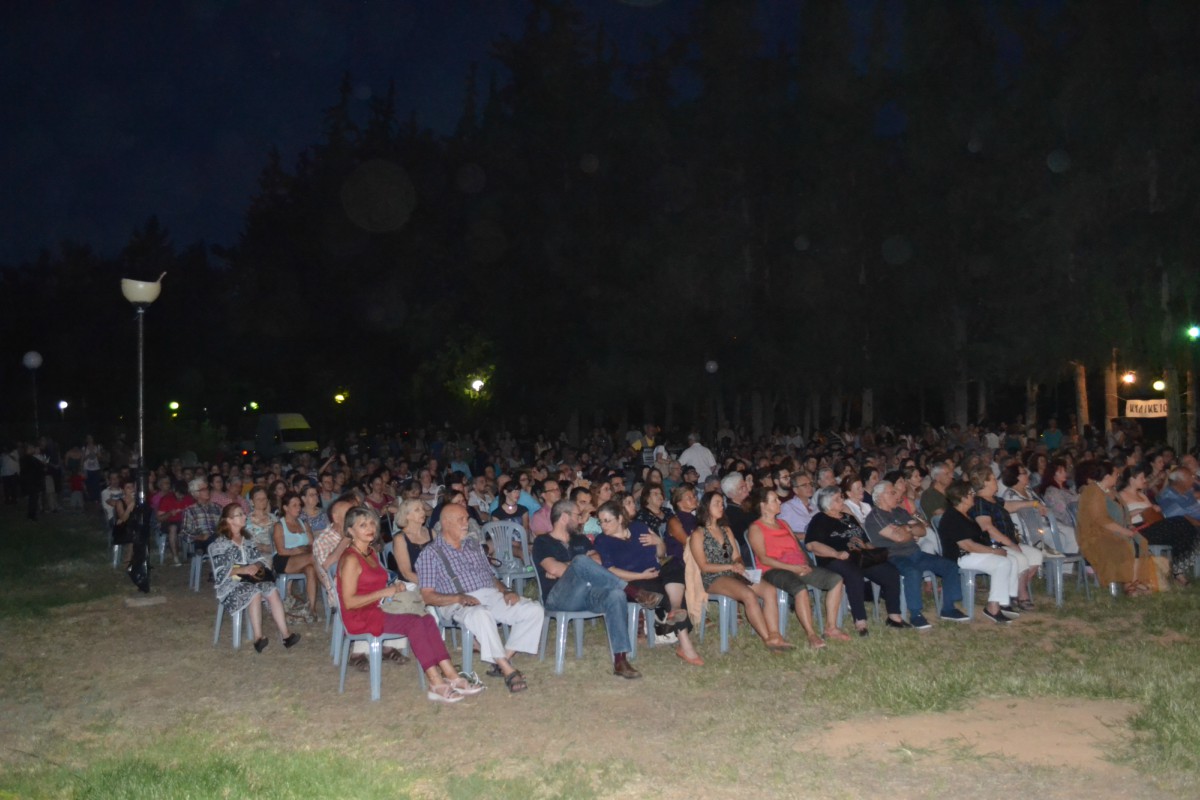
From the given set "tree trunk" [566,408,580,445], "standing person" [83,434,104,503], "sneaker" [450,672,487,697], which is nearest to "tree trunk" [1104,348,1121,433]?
"tree trunk" [566,408,580,445]

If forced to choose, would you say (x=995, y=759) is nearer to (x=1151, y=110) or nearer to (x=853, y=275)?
(x=1151, y=110)

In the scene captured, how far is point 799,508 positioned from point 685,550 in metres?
2.19

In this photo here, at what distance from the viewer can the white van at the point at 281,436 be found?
1307 inches

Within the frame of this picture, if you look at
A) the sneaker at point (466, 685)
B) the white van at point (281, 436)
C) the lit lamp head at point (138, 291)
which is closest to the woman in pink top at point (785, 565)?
the sneaker at point (466, 685)

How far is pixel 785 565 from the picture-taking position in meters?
8.03

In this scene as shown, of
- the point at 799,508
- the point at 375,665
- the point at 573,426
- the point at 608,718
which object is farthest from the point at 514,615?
the point at 573,426

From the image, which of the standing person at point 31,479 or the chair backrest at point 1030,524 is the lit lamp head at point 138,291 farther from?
the standing person at point 31,479

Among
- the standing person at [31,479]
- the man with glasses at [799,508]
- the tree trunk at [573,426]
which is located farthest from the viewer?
the tree trunk at [573,426]

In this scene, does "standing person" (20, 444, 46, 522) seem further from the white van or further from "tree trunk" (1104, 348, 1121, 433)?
"tree trunk" (1104, 348, 1121, 433)

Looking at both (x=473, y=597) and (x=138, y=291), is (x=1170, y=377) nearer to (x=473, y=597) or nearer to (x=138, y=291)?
(x=138, y=291)

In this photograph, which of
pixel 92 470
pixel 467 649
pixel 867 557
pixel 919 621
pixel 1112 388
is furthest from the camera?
pixel 1112 388

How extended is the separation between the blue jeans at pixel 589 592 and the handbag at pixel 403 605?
41.1 inches

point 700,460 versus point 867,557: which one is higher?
point 700,460

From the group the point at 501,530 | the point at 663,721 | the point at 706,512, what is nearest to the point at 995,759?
the point at 663,721
